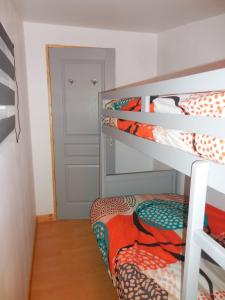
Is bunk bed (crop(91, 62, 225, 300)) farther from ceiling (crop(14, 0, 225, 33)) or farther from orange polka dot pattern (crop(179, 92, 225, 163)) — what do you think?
ceiling (crop(14, 0, 225, 33))

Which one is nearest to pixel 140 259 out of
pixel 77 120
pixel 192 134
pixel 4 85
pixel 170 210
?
pixel 170 210

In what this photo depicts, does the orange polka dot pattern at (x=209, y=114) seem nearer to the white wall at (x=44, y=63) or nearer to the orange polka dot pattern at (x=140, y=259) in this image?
the orange polka dot pattern at (x=140, y=259)

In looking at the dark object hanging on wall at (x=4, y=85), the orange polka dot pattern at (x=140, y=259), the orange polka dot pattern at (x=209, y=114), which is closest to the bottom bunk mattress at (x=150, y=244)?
the orange polka dot pattern at (x=140, y=259)

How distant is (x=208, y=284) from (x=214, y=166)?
2.10ft

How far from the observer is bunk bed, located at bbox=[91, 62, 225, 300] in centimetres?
80

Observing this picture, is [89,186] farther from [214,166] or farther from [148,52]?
[214,166]

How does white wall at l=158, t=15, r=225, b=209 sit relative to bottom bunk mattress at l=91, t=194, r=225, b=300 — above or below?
above

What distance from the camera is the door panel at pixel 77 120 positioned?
2.82m

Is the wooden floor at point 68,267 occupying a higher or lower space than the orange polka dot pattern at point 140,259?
lower

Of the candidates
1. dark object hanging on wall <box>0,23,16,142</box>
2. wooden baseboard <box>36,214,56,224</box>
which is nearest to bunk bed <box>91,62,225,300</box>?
dark object hanging on wall <box>0,23,16,142</box>

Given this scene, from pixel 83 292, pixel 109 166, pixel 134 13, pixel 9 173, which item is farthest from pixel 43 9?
pixel 83 292

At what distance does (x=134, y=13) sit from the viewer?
223cm

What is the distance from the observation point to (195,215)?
0.83 meters

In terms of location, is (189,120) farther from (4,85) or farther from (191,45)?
(191,45)
